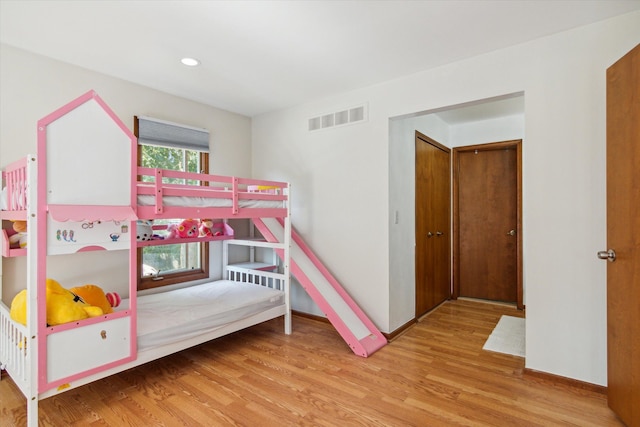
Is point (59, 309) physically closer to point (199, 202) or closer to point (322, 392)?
point (199, 202)

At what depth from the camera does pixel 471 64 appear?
8.63 feet

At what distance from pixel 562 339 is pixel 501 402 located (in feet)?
2.16

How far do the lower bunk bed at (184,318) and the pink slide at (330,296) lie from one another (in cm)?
29

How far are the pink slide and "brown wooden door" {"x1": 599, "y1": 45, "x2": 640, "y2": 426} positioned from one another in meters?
1.59

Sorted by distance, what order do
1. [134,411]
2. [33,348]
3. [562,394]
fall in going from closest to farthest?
[33,348] → [134,411] → [562,394]

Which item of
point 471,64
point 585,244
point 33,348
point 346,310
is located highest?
point 471,64

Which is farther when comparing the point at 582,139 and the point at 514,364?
the point at 514,364

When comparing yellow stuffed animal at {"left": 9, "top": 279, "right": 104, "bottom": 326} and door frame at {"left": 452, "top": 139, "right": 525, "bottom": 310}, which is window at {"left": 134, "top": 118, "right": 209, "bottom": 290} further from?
door frame at {"left": 452, "top": 139, "right": 525, "bottom": 310}

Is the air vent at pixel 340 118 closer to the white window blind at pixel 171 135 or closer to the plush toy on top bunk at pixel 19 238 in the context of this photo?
the white window blind at pixel 171 135

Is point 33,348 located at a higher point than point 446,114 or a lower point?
lower

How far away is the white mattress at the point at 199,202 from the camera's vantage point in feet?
7.35

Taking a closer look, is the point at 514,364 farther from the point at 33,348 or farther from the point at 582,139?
the point at 33,348

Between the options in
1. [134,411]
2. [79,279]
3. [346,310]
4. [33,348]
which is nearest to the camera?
[33,348]

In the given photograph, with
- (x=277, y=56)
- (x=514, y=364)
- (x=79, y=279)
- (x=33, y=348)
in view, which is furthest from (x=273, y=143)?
(x=514, y=364)
